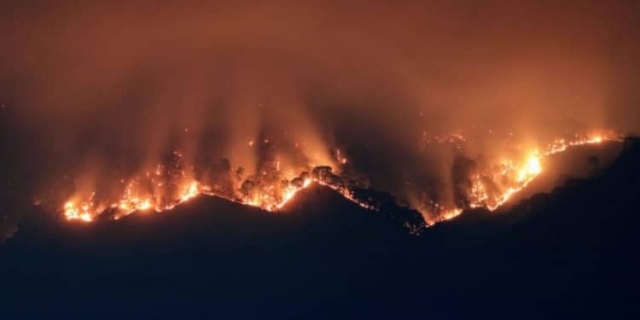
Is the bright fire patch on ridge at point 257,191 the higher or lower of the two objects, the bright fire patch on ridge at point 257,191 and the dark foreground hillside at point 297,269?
the higher

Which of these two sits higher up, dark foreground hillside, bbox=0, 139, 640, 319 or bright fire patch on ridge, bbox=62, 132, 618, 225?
bright fire patch on ridge, bbox=62, 132, 618, 225

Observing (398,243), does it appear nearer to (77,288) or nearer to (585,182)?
(585,182)

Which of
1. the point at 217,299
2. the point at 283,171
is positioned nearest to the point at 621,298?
the point at 283,171
